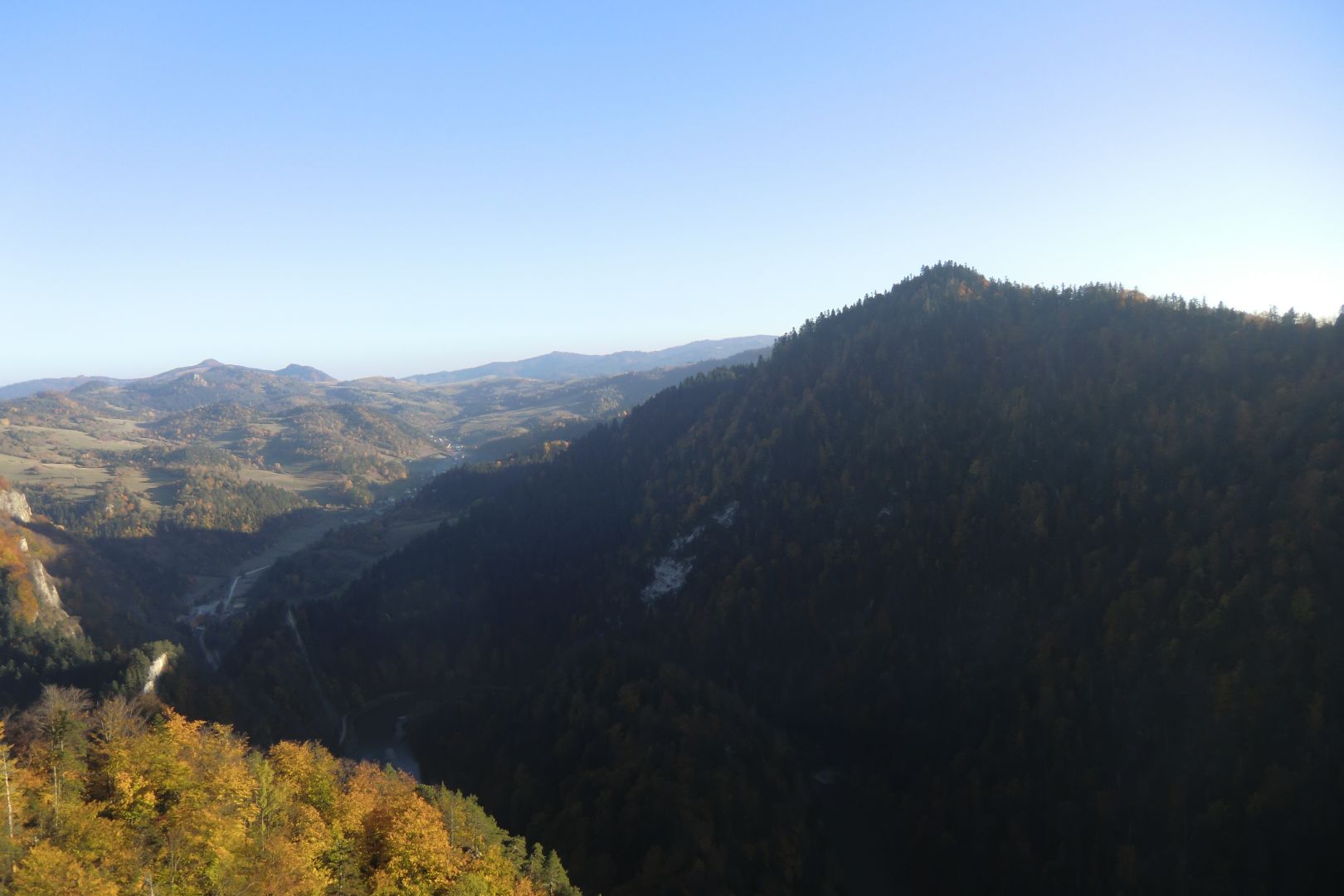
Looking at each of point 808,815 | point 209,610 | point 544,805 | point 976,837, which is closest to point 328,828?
point 544,805

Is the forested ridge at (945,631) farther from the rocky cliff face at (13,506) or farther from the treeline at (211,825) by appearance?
the rocky cliff face at (13,506)

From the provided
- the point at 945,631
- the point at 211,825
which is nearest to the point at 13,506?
the point at 211,825

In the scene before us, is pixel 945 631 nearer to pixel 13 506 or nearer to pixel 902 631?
pixel 902 631

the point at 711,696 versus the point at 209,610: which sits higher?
the point at 711,696

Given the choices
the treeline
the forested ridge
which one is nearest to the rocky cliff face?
the forested ridge

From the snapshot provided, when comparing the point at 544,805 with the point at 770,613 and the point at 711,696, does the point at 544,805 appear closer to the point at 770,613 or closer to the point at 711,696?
the point at 711,696

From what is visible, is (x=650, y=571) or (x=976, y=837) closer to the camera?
(x=976, y=837)
